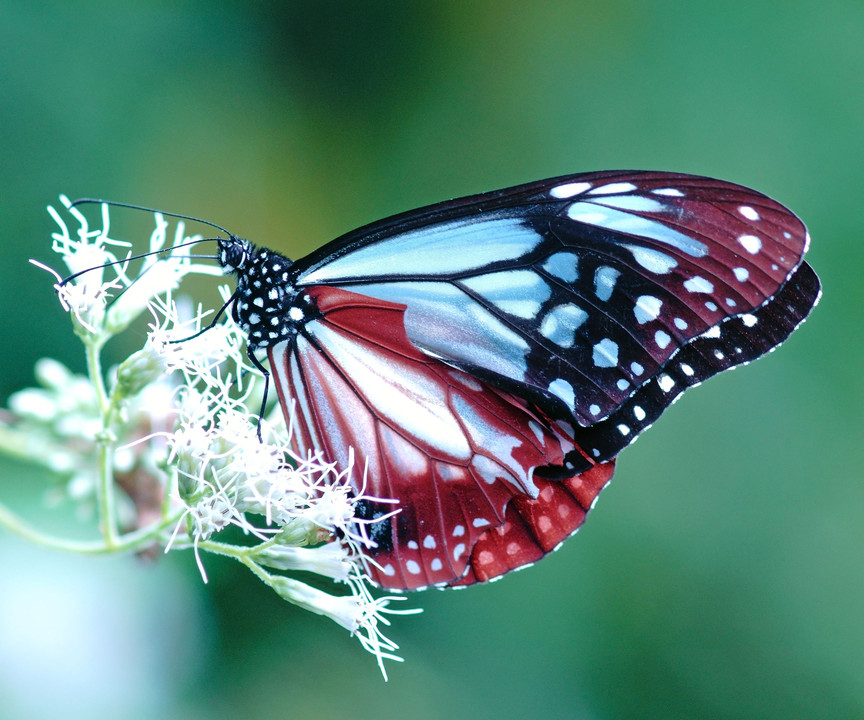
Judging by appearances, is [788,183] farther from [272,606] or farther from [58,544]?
[58,544]

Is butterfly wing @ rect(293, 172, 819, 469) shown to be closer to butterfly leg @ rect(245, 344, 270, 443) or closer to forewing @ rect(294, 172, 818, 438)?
forewing @ rect(294, 172, 818, 438)

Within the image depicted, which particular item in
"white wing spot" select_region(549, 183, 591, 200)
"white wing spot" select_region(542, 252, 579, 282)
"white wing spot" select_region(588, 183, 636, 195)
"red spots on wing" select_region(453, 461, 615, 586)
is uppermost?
"white wing spot" select_region(549, 183, 591, 200)

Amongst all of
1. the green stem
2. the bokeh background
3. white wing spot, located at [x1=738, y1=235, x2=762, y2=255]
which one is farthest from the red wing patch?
the bokeh background

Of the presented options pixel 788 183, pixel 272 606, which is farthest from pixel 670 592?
pixel 788 183

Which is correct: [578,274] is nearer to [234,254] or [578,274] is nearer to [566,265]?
[566,265]

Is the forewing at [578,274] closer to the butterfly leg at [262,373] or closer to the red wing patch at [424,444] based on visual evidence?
the red wing patch at [424,444]

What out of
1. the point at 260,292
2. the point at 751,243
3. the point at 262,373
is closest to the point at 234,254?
the point at 260,292

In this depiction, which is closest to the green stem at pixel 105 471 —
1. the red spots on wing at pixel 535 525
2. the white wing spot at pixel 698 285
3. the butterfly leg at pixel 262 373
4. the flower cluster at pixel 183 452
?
the flower cluster at pixel 183 452
